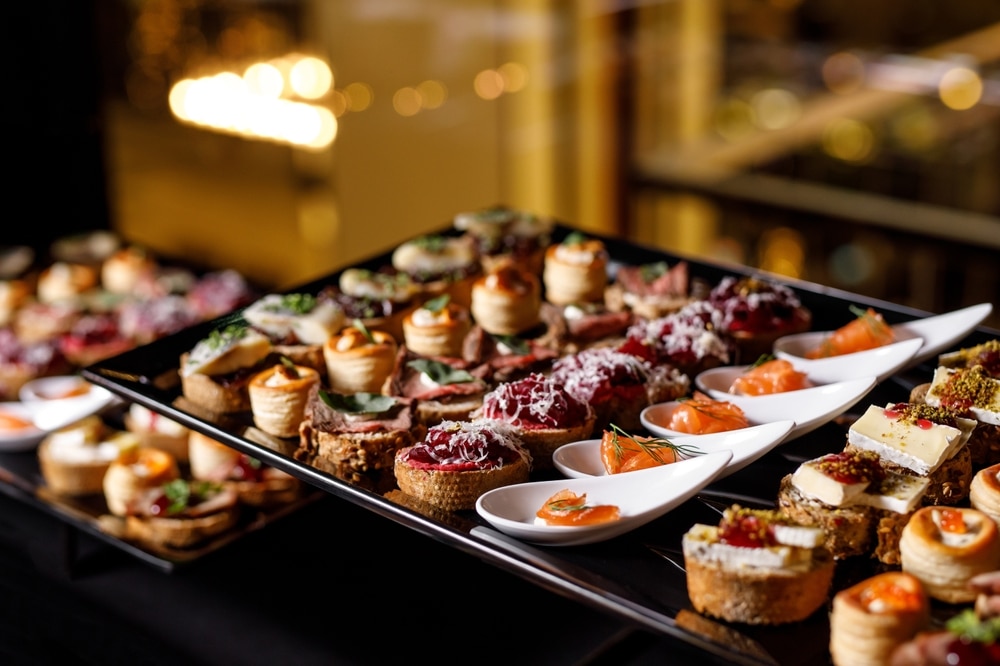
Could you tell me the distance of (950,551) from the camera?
1.83 metres

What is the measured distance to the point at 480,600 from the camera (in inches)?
108

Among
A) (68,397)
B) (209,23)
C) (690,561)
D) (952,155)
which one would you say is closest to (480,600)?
(690,561)

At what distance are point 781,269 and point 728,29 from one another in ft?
4.23

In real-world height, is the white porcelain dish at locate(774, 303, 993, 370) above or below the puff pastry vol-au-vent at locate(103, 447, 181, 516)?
above

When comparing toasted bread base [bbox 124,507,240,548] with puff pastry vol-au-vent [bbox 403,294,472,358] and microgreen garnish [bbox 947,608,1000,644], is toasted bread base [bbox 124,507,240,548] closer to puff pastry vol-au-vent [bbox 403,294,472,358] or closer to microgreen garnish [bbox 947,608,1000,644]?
puff pastry vol-au-vent [bbox 403,294,472,358]

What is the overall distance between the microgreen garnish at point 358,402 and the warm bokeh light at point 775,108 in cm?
362

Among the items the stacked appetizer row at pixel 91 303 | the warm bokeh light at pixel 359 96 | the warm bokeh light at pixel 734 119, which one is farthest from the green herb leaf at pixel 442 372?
the warm bokeh light at pixel 359 96

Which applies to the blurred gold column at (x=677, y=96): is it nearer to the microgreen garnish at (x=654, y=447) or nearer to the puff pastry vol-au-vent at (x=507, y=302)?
the puff pastry vol-au-vent at (x=507, y=302)

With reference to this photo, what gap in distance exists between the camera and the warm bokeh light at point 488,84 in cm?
621

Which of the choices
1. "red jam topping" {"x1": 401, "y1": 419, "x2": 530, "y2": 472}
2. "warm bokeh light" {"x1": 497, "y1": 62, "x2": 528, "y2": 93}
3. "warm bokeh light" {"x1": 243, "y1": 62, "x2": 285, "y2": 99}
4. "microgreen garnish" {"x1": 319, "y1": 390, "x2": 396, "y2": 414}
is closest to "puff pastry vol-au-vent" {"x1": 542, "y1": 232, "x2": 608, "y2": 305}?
"microgreen garnish" {"x1": 319, "y1": 390, "x2": 396, "y2": 414}

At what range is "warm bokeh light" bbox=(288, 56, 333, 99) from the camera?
609cm

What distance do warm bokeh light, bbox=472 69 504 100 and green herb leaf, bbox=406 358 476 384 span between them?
3762 millimetres

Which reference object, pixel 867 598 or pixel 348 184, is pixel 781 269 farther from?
pixel 867 598

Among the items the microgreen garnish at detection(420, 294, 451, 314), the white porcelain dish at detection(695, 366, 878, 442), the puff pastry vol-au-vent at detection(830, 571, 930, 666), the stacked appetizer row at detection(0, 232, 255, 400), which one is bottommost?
the stacked appetizer row at detection(0, 232, 255, 400)
